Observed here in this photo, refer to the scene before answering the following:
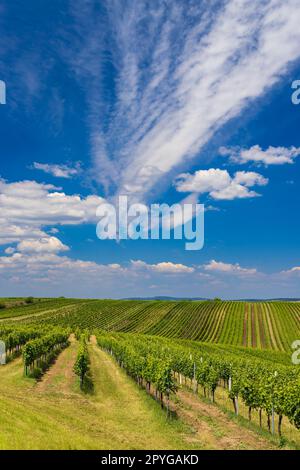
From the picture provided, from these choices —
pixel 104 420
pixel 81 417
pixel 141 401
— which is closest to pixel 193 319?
pixel 141 401

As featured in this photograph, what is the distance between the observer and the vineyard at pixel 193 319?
357 feet

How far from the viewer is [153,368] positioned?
129ft

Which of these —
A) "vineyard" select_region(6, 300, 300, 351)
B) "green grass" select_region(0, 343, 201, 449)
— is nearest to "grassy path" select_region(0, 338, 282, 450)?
"green grass" select_region(0, 343, 201, 449)

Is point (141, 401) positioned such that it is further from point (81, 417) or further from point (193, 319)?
point (193, 319)

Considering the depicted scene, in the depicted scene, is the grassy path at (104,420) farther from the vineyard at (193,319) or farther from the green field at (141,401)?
the vineyard at (193,319)

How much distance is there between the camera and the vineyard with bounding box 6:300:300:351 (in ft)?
357

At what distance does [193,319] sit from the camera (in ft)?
435

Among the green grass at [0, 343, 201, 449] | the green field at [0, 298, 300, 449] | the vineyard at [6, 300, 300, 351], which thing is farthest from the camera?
the vineyard at [6, 300, 300, 351]

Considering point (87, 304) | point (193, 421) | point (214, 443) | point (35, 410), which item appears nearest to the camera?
point (214, 443)

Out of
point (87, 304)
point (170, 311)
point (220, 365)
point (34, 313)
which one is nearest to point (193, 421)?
point (220, 365)

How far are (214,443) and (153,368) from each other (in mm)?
13689

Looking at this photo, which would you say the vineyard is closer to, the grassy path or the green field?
the green field
